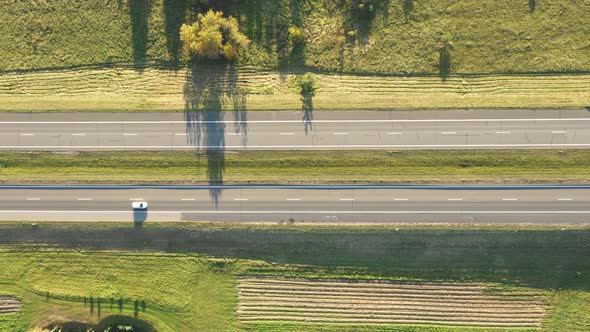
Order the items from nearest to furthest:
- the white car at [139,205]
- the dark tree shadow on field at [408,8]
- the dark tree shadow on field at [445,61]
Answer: the white car at [139,205]
the dark tree shadow on field at [445,61]
the dark tree shadow on field at [408,8]

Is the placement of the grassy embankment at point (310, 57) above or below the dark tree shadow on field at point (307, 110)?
above

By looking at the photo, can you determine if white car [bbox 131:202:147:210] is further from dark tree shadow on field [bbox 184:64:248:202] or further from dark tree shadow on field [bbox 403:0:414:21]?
dark tree shadow on field [bbox 403:0:414:21]

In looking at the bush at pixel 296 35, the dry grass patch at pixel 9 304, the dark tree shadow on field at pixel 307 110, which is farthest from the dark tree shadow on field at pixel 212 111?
the dry grass patch at pixel 9 304

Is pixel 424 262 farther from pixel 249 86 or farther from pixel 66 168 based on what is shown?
pixel 66 168

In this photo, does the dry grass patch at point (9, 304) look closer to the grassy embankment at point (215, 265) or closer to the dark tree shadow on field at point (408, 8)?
the grassy embankment at point (215, 265)

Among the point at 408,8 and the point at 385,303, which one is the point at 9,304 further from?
the point at 408,8

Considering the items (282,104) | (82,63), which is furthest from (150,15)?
(282,104)

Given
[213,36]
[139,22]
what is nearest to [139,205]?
[213,36]
